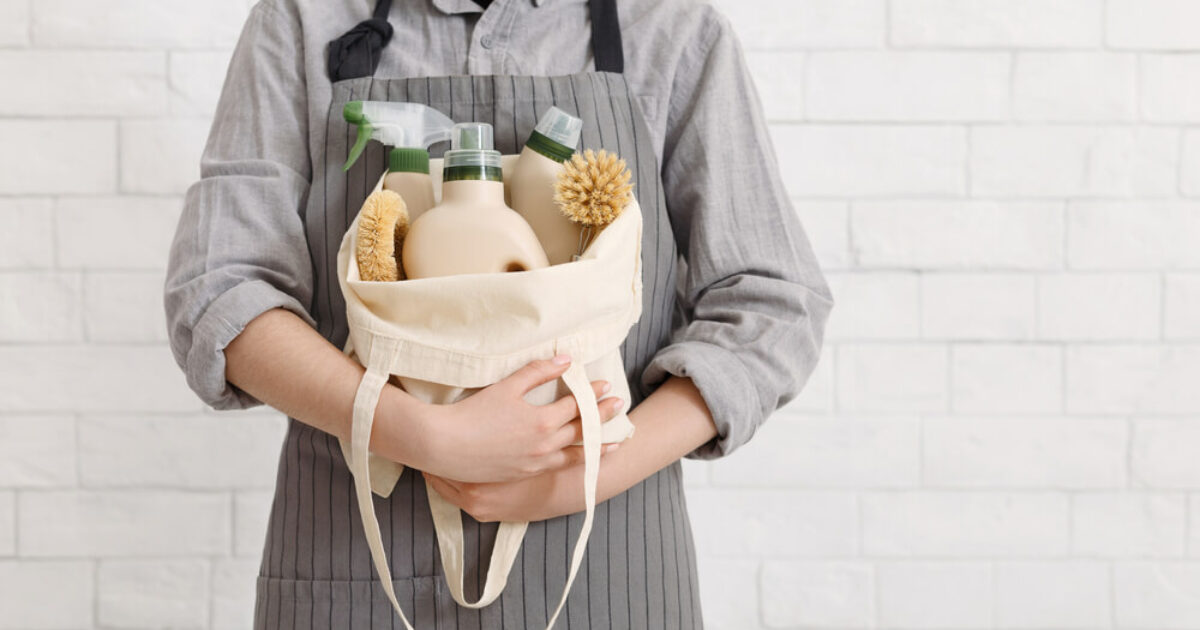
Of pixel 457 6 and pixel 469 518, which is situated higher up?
pixel 457 6

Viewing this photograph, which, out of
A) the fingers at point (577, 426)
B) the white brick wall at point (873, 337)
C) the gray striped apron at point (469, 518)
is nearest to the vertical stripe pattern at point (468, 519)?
the gray striped apron at point (469, 518)

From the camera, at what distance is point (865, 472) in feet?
3.89

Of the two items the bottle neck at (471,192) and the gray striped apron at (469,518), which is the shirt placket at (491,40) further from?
the bottle neck at (471,192)

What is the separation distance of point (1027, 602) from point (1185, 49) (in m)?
0.70

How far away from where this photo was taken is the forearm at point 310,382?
0.63m

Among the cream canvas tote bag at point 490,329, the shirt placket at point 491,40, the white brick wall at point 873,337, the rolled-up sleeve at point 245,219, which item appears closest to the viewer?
the cream canvas tote bag at point 490,329

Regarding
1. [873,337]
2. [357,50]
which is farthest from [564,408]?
[873,337]

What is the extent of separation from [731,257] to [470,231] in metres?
0.26

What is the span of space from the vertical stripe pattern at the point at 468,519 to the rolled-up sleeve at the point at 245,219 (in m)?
0.03

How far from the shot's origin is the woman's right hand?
616mm

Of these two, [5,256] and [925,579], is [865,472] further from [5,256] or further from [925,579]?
[5,256]

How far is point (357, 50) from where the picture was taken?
2.55 feet

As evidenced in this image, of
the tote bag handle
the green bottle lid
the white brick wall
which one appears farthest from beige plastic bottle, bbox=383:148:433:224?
the white brick wall

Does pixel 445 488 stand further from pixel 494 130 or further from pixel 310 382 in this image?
pixel 494 130
